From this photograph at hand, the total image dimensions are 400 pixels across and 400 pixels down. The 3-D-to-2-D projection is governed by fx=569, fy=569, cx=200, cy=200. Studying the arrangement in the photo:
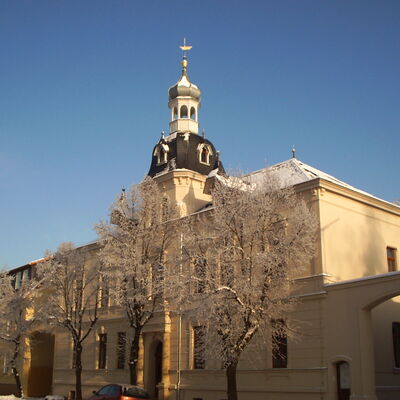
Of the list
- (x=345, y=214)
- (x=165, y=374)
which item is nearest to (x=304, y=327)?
(x=345, y=214)

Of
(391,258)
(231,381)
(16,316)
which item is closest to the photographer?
(231,381)

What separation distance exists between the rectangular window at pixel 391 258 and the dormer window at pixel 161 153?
1474 centimetres

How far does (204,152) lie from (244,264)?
15643mm

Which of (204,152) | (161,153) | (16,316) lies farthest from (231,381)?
(16,316)

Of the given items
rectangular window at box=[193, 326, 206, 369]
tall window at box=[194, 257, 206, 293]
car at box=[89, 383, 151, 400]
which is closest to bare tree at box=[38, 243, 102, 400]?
rectangular window at box=[193, 326, 206, 369]

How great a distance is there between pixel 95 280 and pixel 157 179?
726 centimetres

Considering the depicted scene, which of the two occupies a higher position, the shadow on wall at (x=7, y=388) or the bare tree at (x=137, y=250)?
the bare tree at (x=137, y=250)

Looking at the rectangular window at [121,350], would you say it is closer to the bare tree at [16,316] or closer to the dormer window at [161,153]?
the bare tree at [16,316]

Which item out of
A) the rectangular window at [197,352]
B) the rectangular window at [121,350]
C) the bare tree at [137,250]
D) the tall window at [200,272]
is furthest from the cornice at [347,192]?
the rectangular window at [121,350]

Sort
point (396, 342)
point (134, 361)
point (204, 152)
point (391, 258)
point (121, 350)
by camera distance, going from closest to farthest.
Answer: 1. point (396, 342)
2. point (134, 361)
3. point (391, 258)
4. point (121, 350)
5. point (204, 152)

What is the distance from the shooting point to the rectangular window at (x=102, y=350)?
35219mm

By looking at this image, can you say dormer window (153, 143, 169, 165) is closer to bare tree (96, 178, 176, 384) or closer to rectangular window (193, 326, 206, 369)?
bare tree (96, 178, 176, 384)

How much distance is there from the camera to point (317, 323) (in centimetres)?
2352

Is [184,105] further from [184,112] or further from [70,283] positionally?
[70,283]
